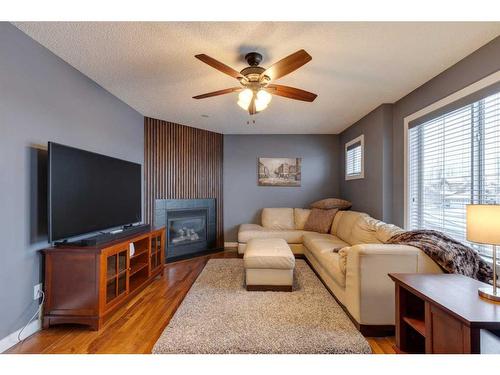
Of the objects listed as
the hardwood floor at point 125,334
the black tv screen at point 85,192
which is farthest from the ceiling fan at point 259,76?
the hardwood floor at point 125,334

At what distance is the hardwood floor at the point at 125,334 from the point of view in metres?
1.71

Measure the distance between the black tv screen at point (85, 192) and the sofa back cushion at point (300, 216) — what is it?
9.56 feet

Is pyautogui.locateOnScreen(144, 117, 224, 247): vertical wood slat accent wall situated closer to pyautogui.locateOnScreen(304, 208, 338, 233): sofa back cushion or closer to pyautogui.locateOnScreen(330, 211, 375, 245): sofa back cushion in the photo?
pyautogui.locateOnScreen(304, 208, 338, 233): sofa back cushion

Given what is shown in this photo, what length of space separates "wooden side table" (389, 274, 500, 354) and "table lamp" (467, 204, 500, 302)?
2.9 inches

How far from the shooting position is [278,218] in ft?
15.0

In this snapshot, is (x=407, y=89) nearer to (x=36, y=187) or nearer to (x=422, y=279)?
(x=422, y=279)

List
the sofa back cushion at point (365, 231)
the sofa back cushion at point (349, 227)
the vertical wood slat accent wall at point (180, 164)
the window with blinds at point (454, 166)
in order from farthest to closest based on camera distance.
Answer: the vertical wood slat accent wall at point (180, 164) < the sofa back cushion at point (349, 227) < the sofa back cushion at point (365, 231) < the window with blinds at point (454, 166)

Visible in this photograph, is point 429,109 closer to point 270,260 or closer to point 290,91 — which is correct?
point 290,91

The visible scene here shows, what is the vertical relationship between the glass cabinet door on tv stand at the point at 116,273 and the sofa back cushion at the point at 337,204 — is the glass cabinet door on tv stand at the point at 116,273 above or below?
below

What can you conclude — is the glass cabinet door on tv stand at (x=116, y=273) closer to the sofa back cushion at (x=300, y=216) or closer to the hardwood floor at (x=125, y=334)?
the hardwood floor at (x=125, y=334)

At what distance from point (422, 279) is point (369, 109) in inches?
103

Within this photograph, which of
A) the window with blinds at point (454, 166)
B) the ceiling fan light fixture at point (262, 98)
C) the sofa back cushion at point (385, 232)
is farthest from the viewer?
the sofa back cushion at point (385, 232)

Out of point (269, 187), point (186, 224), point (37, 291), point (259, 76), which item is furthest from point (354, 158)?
point (37, 291)
